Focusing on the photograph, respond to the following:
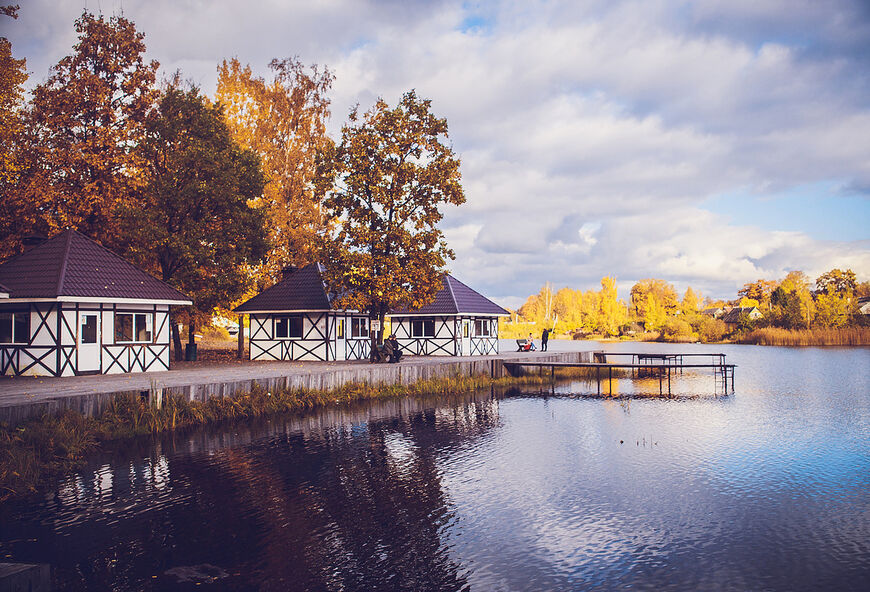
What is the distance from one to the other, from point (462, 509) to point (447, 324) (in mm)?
29267

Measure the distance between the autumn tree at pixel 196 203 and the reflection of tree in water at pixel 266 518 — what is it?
15.6 metres

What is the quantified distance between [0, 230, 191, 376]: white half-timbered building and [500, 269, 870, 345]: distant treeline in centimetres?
6764

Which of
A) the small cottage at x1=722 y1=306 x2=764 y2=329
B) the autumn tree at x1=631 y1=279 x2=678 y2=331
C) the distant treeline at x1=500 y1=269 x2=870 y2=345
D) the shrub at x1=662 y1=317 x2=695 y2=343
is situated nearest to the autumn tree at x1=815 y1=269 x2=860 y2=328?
the distant treeline at x1=500 y1=269 x2=870 y2=345

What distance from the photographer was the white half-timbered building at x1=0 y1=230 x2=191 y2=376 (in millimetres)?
24266

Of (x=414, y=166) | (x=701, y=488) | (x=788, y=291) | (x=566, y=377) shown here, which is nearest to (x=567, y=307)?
(x=788, y=291)

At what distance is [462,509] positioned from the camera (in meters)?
12.7

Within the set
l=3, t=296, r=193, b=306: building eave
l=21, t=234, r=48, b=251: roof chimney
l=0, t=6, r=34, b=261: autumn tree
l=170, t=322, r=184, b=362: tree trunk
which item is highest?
l=0, t=6, r=34, b=261: autumn tree

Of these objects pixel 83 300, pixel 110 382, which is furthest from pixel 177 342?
pixel 110 382

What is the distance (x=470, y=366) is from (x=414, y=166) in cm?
1069

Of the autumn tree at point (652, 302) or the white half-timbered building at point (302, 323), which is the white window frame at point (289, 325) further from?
the autumn tree at point (652, 302)

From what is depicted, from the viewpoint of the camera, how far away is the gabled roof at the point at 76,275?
24219 mm

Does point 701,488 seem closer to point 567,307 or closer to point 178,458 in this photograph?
point 178,458

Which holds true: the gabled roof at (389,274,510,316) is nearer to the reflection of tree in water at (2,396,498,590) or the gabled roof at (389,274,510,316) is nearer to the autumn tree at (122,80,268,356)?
the autumn tree at (122,80,268,356)

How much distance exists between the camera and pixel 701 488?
14242 millimetres
